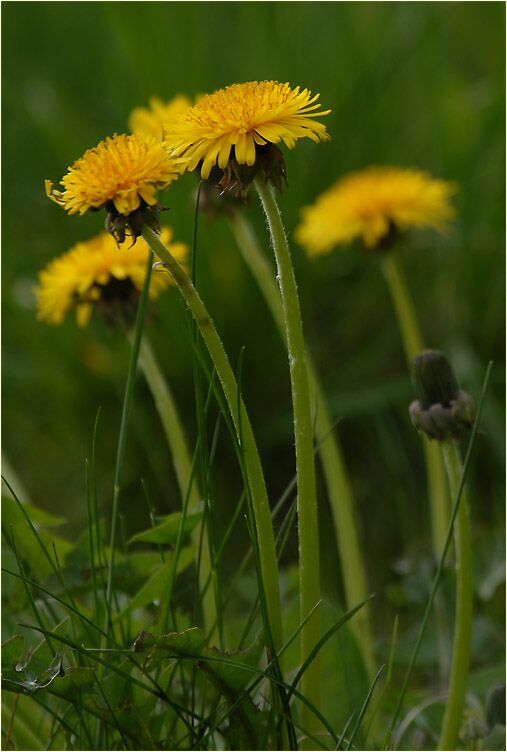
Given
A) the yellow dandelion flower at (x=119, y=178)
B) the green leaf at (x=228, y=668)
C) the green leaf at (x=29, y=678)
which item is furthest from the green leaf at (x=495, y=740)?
the yellow dandelion flower at (x=119, y=178)

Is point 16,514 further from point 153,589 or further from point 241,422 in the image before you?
point 241,422

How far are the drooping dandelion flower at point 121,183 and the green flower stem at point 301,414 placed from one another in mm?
A: 49

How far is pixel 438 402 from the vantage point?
0.56m

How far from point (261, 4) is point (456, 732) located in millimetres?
1082

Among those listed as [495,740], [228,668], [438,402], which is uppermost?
[438,402]

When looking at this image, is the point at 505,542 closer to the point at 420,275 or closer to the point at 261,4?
the point at 420,275

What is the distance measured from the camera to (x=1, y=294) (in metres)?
1.21

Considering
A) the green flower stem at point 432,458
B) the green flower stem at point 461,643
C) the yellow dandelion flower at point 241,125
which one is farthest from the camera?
the green flower stem at point 432,458

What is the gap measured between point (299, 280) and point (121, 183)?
0.82 m

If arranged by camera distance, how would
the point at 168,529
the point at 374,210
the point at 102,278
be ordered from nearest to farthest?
the point at 168,529, the point at 102,278, the point at 374,210

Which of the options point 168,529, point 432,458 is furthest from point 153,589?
point 432,458

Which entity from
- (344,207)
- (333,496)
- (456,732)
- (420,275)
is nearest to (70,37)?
(420,275)

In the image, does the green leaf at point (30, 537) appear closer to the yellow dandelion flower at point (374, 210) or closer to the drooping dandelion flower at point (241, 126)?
the drooping dandelion flower at point (241, 126)

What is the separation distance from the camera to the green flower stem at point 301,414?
455 millimetres
